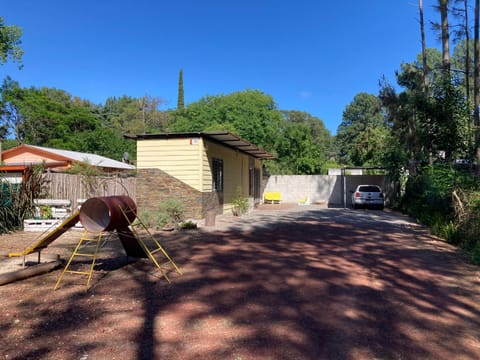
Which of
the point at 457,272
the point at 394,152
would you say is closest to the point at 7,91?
the point at 394,152

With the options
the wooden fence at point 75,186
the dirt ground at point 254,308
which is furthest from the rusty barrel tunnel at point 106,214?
the wooden fence at point 75,186

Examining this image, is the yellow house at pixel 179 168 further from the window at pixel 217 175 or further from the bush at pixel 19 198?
the bush at pixel 19 198

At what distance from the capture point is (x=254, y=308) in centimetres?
446

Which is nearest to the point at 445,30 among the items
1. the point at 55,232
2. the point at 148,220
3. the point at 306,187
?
the point at 148,220

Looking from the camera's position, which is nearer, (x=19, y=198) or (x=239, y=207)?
(x=19, y=198)

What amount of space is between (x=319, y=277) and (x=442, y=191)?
6730mm

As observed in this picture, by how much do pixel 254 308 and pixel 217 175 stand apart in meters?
12.1

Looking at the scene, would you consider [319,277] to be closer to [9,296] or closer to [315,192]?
[9,296]

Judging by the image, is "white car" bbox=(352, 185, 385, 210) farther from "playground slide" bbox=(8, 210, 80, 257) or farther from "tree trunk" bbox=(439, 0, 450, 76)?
"playground slide" bbox=(8, 210, 80, 257)

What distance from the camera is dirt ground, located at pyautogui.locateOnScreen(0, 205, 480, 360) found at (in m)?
3.41

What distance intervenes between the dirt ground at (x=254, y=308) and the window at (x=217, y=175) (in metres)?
7.94

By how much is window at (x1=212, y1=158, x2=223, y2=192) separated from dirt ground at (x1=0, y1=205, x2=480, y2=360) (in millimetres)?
7945

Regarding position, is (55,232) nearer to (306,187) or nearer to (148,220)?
(148,220)

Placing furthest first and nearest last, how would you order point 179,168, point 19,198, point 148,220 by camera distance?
point 179,168, point 148,220, point 19,198
